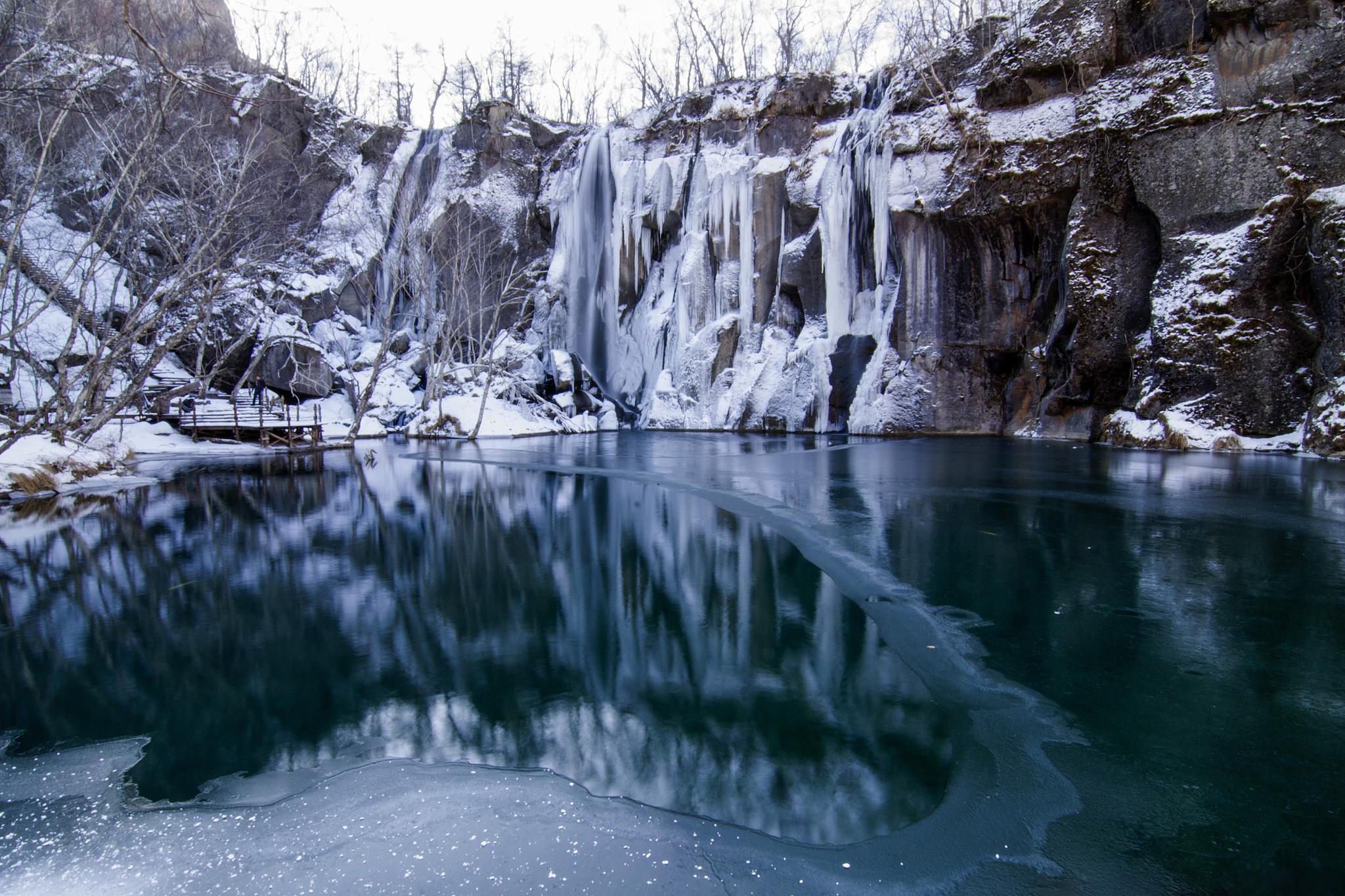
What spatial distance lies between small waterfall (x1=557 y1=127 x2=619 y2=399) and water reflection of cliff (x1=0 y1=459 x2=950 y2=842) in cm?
2508

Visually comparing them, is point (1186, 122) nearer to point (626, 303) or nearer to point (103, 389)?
point (626, 303)

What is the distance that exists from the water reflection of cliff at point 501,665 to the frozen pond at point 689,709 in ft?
0.07

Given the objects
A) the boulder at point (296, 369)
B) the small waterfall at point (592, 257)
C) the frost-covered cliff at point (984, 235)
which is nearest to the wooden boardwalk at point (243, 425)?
the boulder at point (296, 369)

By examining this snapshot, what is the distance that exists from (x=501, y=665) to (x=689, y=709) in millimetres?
1013

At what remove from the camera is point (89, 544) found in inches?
257

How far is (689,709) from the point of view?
284 centimetres

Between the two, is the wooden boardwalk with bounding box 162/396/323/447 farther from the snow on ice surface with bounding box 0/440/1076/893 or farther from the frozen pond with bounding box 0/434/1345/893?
the snow on ice surface with bounding box 0/440/1076/893

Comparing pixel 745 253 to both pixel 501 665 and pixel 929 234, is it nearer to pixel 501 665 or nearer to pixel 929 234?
pixel 929 234

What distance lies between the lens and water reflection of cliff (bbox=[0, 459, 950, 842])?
2404mm

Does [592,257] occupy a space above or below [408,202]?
below

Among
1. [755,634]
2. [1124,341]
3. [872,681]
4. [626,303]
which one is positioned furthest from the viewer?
[626,303]

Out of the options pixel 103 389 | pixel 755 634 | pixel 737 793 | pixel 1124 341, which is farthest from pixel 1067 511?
pixel 103 389

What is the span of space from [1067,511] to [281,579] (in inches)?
274

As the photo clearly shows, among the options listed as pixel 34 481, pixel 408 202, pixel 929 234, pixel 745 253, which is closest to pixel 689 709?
pixel 34 481
